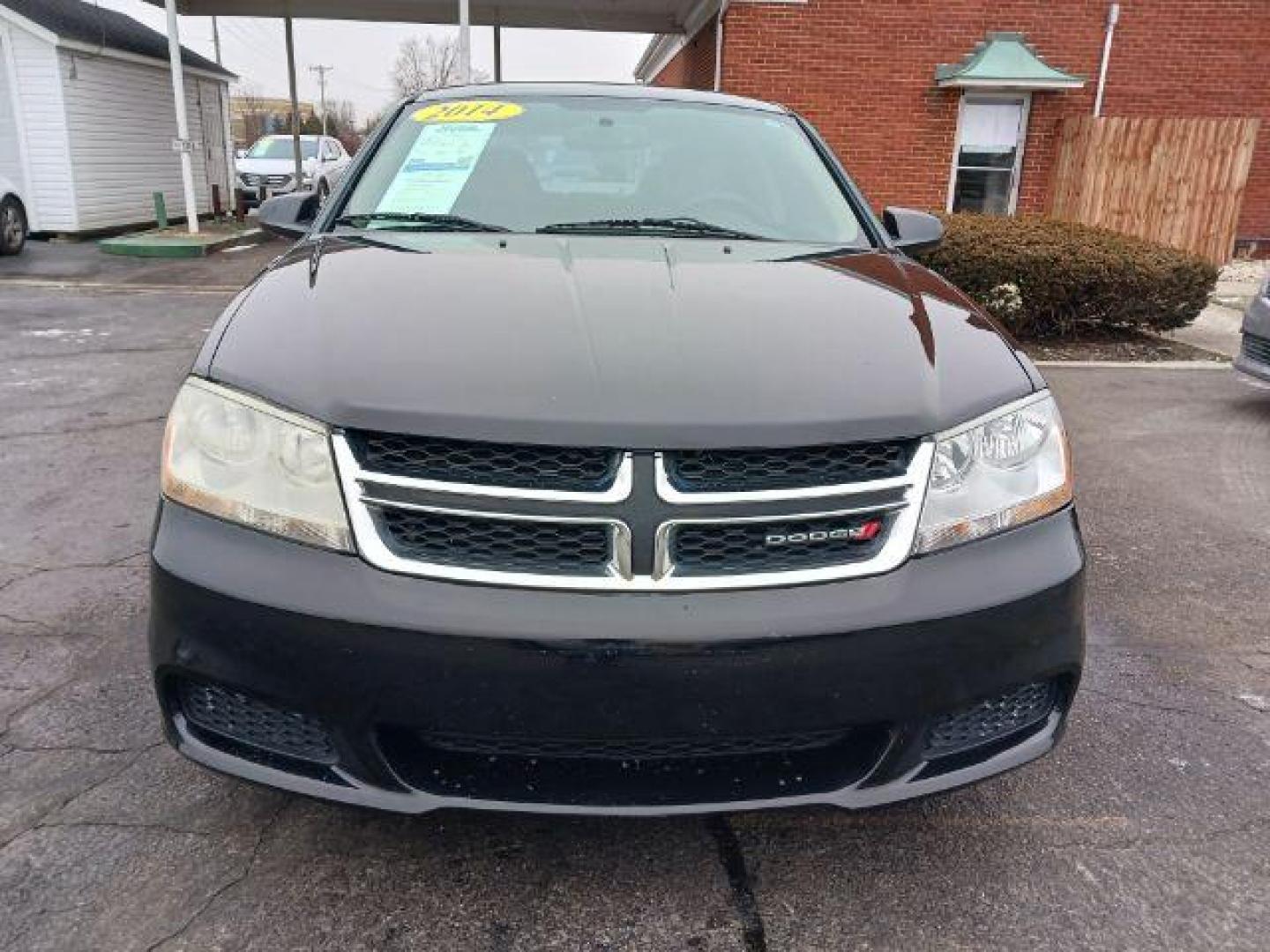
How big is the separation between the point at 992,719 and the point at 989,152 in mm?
12778

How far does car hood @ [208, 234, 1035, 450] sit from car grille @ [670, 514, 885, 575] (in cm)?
15

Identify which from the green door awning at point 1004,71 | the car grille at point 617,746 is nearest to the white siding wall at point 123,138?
the green door awning at point 1004,71

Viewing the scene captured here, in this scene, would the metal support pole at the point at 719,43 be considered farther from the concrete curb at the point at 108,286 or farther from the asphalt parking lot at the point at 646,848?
the asphalt parking lot at the point at 646,848

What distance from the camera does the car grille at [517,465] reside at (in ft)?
5.59

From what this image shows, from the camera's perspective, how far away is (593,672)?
165 centimetres

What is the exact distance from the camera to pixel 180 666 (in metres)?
1.79

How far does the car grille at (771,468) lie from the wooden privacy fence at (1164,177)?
11.1 m

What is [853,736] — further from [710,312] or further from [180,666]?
[180,666]

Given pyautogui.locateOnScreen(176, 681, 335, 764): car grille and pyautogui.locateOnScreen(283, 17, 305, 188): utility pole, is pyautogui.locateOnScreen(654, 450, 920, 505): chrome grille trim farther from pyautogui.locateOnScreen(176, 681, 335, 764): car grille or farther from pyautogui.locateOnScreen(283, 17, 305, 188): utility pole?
pyautogui.locateOnScreen(283, 17, 305, 188): utility pole

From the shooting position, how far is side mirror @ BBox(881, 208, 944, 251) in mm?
3346

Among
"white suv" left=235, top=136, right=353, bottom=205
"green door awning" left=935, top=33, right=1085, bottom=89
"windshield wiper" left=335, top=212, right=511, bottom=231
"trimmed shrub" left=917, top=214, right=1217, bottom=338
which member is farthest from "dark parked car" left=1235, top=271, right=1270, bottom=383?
"white suv" left=235, top=136, right=353, bottom=205

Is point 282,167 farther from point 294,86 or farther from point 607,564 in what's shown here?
point 607,564

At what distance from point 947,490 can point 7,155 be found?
16762mm

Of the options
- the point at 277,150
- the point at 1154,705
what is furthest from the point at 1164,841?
the point at 277,150
